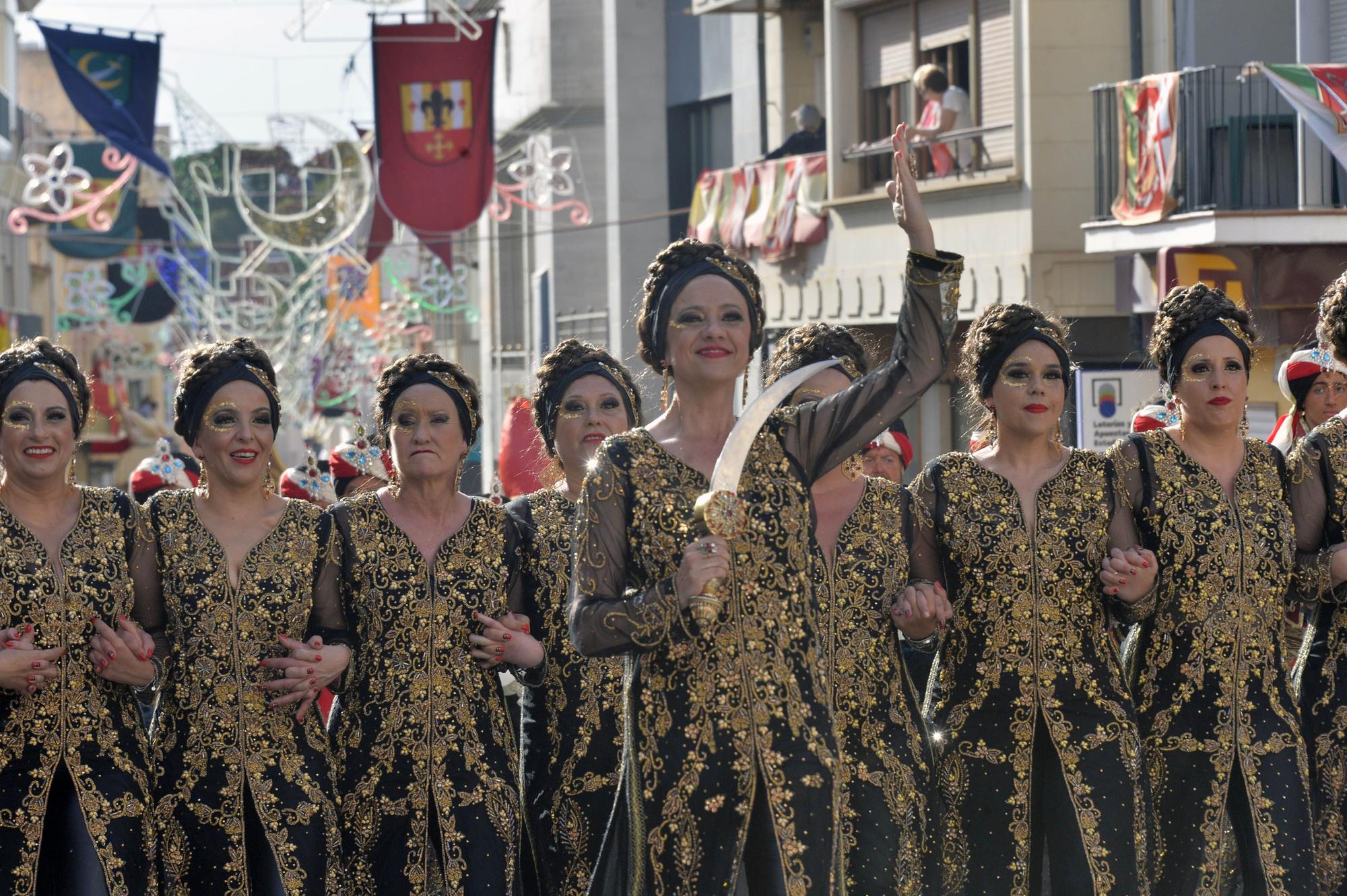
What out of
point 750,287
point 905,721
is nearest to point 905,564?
point 905,721

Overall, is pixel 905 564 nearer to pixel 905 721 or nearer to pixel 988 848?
pixel 905 721

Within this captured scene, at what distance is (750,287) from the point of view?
14.2 feet

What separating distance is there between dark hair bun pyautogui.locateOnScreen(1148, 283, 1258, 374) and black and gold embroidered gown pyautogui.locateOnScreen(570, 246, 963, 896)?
59.7 inches

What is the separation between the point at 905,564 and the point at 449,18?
14.9 m

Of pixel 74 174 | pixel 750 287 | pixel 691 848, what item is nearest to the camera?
pixel 691 848

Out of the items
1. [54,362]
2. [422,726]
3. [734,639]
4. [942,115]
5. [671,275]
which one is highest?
[942,115]

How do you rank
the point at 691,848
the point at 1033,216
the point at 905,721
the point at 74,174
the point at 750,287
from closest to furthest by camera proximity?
the point at 691,848, the point at 750,287, the point at 905,721, the point at 1033,216, the point at 74,174

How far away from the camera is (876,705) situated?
5129 mm

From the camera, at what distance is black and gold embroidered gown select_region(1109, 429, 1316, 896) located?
5211 mm

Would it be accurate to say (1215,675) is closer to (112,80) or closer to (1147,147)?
(1147,147)

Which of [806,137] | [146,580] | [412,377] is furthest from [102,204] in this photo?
[146,580]

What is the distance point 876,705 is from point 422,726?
120 centimetres

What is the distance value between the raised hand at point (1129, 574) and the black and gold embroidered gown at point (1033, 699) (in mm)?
111

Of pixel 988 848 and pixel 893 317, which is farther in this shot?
pixel 893 317
